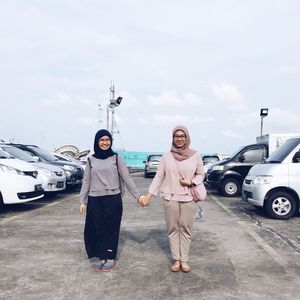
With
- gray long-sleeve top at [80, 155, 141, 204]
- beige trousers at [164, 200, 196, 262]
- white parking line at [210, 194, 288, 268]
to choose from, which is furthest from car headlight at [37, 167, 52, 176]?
beige trousers at [164, 200, 196, 262]

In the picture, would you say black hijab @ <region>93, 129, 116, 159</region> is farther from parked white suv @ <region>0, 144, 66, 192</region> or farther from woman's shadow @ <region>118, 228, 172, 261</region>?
parked white suv @ <region>0, 144, 66, 192</region>

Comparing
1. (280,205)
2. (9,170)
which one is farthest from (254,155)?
(9,170)

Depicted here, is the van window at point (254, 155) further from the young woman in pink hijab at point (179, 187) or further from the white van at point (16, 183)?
the young woman in pink hijab at point (179, 187)

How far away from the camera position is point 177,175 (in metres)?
4.35

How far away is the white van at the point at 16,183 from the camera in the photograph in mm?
8312

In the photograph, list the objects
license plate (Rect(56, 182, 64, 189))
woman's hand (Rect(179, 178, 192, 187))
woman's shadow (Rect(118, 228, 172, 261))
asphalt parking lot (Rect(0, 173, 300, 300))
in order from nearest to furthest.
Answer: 1. asphalt parking lot (Rect(0, 173, 300, 300))
2. woman's hand (Rect(179, 178, 192, 187))
3. woman's shadow (Rect(118, 228, 172, 261))
4. license plate (Rect(56, 182, 64, 189))

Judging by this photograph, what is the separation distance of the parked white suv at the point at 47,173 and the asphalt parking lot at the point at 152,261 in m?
2.70

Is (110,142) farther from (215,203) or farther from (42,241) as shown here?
(215,203)

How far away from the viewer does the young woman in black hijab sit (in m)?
4.54

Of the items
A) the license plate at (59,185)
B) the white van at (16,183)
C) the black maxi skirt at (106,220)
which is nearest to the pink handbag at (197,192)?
the black maxi skirt at (106,220)

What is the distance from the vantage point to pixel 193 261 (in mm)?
4855

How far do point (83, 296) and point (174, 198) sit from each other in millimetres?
1483

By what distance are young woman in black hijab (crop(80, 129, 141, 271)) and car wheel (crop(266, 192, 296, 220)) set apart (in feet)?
14.6

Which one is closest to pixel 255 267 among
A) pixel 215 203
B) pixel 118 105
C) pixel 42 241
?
pixel 42 241
